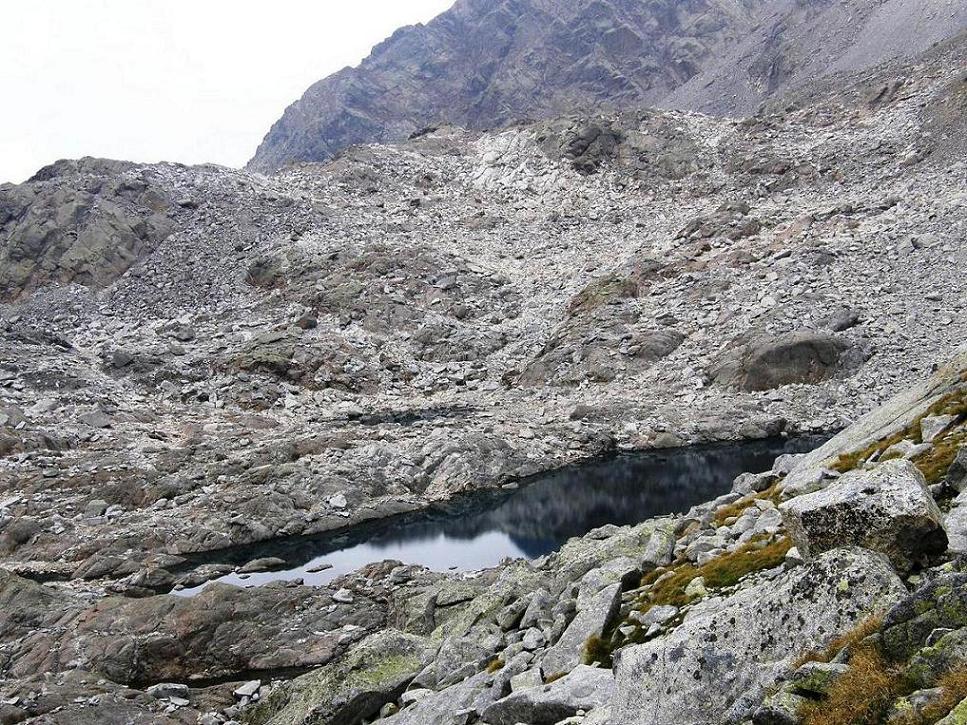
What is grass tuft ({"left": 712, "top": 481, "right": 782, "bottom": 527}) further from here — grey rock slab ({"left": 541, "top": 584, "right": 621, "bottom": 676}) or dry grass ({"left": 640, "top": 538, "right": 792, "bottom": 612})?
grey rock slab ({"left": 541, "top": 584, "right": 621, "bottom": 676})

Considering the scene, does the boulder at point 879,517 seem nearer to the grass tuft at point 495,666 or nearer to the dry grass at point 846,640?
the dry grass at point 846,640

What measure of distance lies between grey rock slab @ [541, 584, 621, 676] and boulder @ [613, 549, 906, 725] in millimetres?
2390

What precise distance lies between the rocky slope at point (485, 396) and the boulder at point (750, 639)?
40mm

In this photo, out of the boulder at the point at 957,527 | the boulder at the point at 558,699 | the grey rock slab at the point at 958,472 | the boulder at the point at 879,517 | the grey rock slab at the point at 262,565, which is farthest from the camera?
the grey rock slab at the point at 262,565

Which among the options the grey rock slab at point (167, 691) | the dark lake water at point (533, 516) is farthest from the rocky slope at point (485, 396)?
the dark lake water at point (533, 516)

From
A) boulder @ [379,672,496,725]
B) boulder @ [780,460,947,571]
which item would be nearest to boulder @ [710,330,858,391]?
boulder @ [379,672,496,725]

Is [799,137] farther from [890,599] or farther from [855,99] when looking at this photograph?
[890,599]

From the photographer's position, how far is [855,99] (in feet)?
291

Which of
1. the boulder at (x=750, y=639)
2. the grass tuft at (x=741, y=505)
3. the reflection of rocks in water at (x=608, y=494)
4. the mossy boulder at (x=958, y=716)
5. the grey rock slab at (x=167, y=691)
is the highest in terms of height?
the mossy boulder at (x=958, y=716)

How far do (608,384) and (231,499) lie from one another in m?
26.6

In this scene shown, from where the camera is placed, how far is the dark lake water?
105 feet

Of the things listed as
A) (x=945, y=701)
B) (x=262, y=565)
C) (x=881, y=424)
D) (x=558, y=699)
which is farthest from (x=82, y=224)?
(x=945, y=701)

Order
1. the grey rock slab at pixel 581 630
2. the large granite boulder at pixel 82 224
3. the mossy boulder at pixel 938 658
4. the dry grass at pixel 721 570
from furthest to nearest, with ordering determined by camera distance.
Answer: the large granite boulder at pixel 82 224
the grey rock slab at pixel 581 630
the dry grass at pixel 721 570
the mossy boulder at pixel 938 658

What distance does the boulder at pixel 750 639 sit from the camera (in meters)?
7.76
